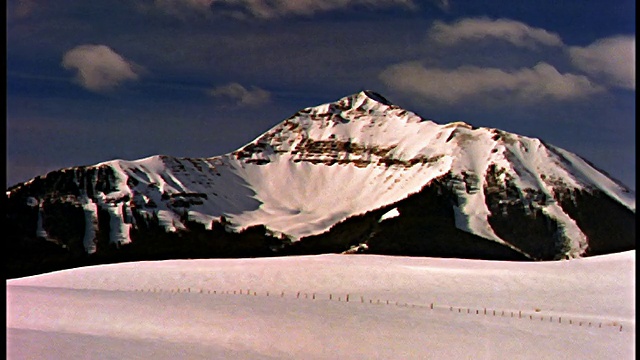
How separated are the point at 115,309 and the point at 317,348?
961 cm

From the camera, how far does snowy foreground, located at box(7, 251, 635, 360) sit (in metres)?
23.2

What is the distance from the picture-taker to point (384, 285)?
42.3 m

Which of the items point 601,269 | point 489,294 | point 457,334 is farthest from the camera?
point 601,269

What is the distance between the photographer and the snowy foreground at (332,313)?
23.2 metres

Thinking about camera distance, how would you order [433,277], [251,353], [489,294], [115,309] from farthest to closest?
[433,277]
[489,294]
[115,309]
[251,353]

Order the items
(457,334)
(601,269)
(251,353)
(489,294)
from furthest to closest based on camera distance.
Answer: (601,269) < (489,294) < (457,334) < (251,353)

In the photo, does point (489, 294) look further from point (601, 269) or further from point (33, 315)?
point (33, 315)

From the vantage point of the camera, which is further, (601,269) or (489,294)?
(601,269)

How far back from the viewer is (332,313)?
97.1 ft

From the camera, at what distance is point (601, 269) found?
4816 cm

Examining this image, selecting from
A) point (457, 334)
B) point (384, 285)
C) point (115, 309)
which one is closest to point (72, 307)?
point (115, 309)

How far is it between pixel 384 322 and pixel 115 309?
973 centimetres

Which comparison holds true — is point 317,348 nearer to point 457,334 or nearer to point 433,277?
point 457,334

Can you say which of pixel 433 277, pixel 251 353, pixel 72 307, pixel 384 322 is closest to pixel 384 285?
pixel 433 277
